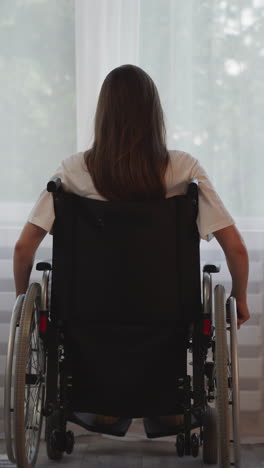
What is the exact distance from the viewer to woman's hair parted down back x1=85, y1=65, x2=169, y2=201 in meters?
2.08

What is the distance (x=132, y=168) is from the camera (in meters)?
2.07

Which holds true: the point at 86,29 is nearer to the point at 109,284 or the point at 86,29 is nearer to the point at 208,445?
the point at 109,284

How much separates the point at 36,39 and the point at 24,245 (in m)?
0.96

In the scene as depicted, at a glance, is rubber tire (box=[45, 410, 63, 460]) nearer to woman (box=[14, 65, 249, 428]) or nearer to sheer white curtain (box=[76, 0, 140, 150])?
woman (box=[14, 65, 249, 428])

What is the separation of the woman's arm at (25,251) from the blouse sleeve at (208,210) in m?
0.44

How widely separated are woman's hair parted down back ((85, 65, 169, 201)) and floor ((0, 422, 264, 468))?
88cm

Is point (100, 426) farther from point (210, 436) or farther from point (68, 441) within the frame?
point (210, 436)

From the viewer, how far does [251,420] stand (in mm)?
2828

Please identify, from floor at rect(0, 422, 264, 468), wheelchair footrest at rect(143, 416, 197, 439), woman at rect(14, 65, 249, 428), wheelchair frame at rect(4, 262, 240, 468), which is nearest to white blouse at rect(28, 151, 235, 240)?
woman at rect(14, 65, 249, 428)

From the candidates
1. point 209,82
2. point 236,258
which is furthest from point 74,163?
point 209,82

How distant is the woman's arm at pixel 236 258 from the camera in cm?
213

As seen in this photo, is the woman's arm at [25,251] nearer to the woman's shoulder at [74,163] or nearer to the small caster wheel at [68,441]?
the woman's shoulder at [74,163]

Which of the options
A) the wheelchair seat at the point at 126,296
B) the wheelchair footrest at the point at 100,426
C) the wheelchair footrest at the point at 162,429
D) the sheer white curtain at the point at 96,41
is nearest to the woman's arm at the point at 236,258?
the wheelchair seat at the point at 126,296

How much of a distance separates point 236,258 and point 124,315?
348mm
